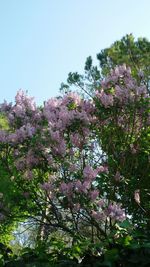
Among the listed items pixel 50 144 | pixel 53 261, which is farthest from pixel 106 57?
pixel 53 261

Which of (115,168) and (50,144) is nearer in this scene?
(50,144)

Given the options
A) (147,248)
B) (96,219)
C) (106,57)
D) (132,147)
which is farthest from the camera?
(106,57)

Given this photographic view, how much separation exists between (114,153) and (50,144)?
1.23 metres

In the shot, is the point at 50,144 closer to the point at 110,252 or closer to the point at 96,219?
the point at 96,219

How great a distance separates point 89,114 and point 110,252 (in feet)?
9.68

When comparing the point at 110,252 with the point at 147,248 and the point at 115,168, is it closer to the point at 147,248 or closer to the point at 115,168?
the point at 147,248

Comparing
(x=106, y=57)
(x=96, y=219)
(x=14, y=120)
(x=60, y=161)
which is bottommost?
(x=96, y=219)

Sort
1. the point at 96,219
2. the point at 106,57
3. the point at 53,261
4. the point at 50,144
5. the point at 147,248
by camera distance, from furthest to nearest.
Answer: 1. the point at 106,57
2. the point at 50,144
3. the point at 96,219
4. the point at 53,261
5. the point at 147,248

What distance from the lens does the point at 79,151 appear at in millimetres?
6281

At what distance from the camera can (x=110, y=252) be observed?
3.92 metres

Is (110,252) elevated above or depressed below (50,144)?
below

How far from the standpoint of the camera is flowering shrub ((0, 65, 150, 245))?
19.3ft

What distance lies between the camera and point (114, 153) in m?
6.43

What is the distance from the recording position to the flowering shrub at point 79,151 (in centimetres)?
587
